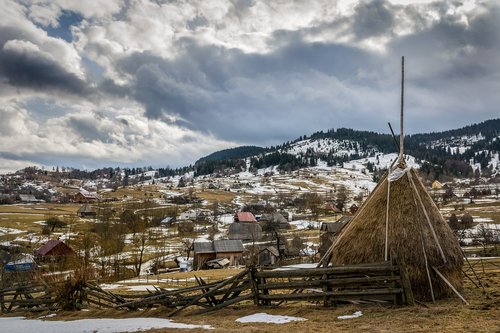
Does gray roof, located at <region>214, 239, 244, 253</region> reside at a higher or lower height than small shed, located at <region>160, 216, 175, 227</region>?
higher

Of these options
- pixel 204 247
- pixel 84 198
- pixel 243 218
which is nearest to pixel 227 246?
pixel 204 247

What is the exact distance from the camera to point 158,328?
1212 centimetres

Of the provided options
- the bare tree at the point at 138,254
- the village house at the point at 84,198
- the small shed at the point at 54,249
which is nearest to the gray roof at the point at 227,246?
the bare tree at the point at 138,254

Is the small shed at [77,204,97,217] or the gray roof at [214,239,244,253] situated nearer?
the gray roof at [214,239,244,253]

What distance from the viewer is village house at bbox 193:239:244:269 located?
68938mm

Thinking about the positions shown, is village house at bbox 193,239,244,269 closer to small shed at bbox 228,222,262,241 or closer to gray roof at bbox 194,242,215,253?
gray roof at bbox 194,242,215,253

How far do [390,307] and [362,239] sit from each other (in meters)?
3.33

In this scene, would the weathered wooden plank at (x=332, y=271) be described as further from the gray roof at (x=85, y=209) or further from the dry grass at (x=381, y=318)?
the gray roof at (x=85, y=209)

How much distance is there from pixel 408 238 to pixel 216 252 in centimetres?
5807

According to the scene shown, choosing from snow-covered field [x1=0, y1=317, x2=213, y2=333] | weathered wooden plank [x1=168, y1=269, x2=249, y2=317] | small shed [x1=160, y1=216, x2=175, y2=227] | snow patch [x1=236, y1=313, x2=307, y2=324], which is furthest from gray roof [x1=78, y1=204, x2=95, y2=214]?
snow patch [x1=236, y1=313, x2=307, y2=324]

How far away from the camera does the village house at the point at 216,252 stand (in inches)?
2714

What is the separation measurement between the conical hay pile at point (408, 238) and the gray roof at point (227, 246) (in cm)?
5586

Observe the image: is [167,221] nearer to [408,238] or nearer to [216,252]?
[216,252]

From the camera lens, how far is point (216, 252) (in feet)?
Result: 230
